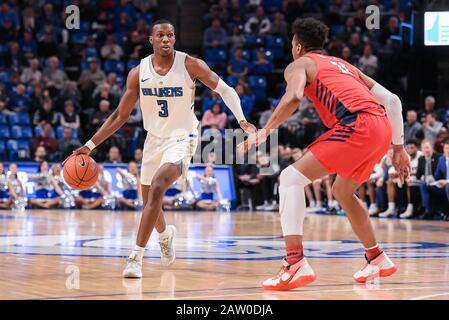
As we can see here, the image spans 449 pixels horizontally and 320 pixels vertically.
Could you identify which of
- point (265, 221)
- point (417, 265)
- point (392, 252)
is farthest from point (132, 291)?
point (265, 221)

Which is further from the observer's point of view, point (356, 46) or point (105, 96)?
point (356, 46)

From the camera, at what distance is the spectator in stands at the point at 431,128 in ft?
53.8

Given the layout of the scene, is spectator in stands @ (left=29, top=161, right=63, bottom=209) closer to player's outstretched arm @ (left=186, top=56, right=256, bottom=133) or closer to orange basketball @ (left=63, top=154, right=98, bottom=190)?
orange basketball @ (left=63, top=154, right=98, bottom=190)

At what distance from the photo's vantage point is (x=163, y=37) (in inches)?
289

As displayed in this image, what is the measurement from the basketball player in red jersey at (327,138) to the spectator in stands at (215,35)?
52.0 feet

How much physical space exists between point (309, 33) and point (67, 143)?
1302 centimetres

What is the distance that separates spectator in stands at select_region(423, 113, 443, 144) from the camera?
1641cm

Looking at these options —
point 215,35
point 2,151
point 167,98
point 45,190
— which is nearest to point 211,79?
point 167,98

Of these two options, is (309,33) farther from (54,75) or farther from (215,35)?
(215,35)

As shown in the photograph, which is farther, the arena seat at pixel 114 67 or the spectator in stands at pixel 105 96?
the arena seat at pixel 114 67

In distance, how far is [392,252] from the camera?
8.90 meters

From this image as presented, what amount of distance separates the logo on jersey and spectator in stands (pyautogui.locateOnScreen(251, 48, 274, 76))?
1387 centimetres

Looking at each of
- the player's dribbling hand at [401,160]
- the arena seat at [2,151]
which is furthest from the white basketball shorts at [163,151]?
the arena seat at [2,151]

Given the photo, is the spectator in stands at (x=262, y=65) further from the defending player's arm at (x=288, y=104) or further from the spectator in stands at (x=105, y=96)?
the defending player's arm at (x=288, y=104)
